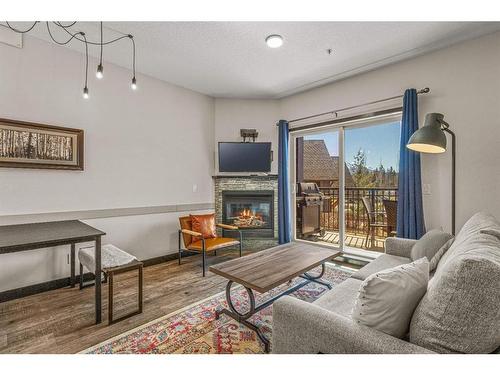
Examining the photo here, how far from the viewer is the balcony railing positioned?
405 centimetres

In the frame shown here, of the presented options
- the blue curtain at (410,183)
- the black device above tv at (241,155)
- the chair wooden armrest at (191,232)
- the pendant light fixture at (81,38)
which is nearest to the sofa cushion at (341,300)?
the blue curtain at (410,183)

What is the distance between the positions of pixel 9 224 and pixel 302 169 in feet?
13.5

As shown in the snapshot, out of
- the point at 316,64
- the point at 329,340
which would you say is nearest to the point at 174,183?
the point at 316,64

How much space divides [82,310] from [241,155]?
2.96m

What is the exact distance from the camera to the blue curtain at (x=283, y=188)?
4234 millimetres

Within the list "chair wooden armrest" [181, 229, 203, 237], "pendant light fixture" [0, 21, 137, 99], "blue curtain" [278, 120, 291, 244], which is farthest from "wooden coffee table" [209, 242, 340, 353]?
"pendant light fixture" [0, 21, 137, 99]

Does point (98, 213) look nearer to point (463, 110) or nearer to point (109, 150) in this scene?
point (109, 150)

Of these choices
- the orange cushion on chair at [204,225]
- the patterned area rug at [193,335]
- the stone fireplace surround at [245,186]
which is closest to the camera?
the patterned area rug at [193,335]

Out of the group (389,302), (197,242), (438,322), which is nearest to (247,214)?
(197,242)

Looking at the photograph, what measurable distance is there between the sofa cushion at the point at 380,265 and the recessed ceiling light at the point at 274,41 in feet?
7.97

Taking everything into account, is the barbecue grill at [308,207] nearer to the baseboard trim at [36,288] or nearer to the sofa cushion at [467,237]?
the sofa cushion at [467,237]

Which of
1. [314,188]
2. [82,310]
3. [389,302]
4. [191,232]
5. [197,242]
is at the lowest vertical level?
[82,310]

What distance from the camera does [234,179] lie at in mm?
4375

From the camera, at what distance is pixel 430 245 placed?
221 centimetres
